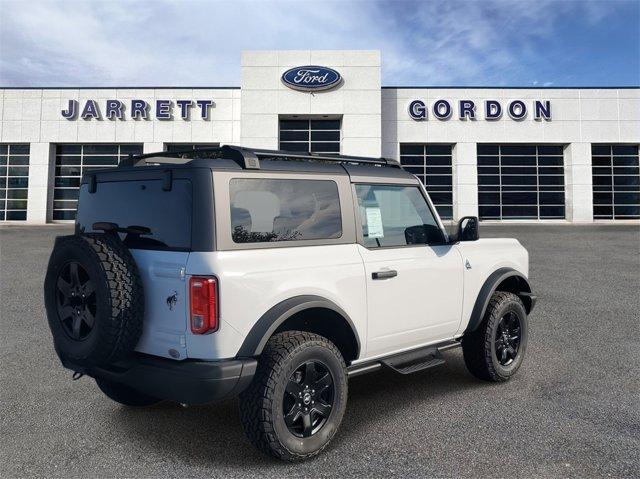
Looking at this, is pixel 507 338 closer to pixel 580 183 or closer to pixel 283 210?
pixel 283 210

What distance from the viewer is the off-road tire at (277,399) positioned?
2.97m

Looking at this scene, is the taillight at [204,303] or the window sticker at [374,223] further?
the window sticker at [374,223]

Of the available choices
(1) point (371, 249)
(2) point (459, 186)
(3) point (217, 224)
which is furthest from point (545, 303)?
(2) point (459, 186)

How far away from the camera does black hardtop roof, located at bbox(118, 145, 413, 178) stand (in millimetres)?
3164

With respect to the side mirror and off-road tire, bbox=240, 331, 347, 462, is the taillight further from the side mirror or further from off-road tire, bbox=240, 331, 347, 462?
the side mirror

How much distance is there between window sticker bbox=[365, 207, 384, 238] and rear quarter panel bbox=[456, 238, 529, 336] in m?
0.92

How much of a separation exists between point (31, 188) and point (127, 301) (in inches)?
1094

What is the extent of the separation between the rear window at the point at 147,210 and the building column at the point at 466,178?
2434 cm

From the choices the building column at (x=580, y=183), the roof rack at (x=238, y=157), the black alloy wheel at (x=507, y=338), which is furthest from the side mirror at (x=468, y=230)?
the building column at (x=580, y=183)

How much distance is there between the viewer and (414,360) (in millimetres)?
4055

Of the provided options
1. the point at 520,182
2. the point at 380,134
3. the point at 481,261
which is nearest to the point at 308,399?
the point at 481,261

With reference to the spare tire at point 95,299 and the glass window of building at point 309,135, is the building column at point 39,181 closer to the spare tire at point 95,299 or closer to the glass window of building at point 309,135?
the glass window of building at point 309,135

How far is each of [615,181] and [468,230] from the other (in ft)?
91.2

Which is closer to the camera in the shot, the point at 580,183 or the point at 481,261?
the point at 481,261
